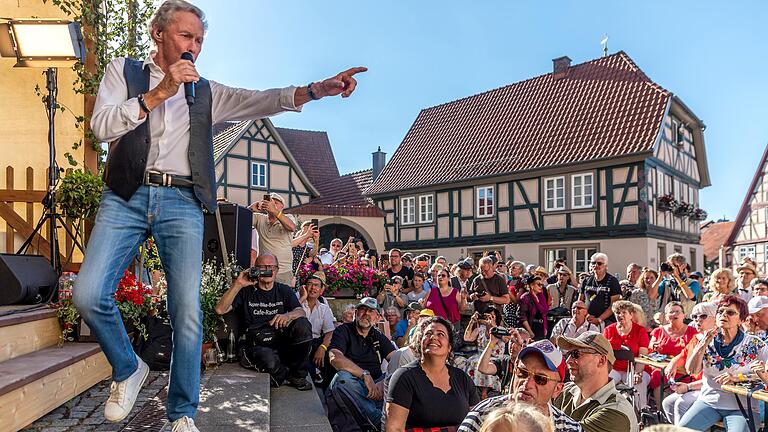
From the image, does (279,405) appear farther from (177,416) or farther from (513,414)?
(513,414)

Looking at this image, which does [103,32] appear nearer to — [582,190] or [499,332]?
[499,332]

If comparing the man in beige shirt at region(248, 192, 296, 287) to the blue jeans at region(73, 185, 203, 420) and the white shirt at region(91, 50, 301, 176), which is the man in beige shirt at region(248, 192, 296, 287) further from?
the blue jeans at region(73, 185, 203, 420)

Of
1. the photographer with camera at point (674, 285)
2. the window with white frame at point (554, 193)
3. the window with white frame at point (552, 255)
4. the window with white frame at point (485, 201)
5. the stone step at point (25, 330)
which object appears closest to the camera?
the stone step at point (25, 330)

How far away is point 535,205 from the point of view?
22.6 metres

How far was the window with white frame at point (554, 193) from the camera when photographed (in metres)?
22.0

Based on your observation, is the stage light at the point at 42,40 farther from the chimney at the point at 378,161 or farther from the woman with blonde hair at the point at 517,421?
the chimney at the point at 378,161

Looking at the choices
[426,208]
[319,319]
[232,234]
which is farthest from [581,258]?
[232,234]

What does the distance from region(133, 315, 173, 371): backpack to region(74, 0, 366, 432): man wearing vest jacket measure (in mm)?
2667

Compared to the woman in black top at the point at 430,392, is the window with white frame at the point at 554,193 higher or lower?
higher

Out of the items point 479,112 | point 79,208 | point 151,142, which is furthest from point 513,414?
point 479,112

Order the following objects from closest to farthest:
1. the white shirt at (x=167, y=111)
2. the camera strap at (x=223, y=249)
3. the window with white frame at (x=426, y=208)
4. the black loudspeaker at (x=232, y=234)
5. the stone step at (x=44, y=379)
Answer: the white shirt at (x=167, y=111) < the stone step at (x=44, y=379) < the camera strap at (x=223, y=249) < the black loudspeaker at (x=232, y=234) < the window with white frame at (x=426, y=208)

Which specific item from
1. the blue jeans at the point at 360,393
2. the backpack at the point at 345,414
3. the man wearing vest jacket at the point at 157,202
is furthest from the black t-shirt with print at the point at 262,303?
the man wearing vest jacket at the point at 157,202

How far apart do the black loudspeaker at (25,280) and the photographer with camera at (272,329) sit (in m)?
1.40

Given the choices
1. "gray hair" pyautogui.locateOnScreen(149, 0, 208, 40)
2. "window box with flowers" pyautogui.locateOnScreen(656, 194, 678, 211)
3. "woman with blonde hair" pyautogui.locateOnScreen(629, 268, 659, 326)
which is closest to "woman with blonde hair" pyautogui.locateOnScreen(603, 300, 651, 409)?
"woman with blonde hair" pyautogui.locateOnScreen(629, 268, 659, 326)
